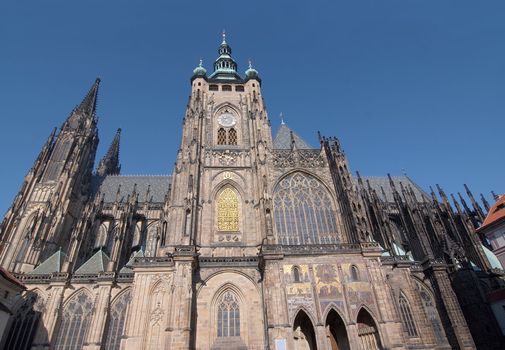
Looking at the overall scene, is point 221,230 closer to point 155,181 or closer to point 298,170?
point 298,170

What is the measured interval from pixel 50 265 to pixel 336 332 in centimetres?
2303

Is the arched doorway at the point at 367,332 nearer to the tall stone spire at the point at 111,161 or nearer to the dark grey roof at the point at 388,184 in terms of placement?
the dark grey roof at the point at 388,184

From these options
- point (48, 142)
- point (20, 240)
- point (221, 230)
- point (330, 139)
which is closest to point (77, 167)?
point (48, 142)

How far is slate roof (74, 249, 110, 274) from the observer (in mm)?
24531

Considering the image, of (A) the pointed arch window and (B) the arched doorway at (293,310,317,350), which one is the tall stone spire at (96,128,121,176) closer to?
(B) the arched doorway at (293,310,317,350)

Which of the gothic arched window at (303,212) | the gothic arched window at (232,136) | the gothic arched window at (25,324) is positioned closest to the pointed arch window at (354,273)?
the gothic arched window at (303,212)

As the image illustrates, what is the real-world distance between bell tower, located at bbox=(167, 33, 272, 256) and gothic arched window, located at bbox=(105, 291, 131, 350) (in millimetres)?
5850

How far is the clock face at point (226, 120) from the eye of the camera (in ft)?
98.8

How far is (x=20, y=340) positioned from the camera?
21547 mm

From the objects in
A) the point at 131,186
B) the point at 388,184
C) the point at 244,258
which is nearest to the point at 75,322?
the point at 244,258

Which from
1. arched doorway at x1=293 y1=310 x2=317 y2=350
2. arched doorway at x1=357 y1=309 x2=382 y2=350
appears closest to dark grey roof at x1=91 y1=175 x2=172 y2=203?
arched doorway at x1=293 y1=310 x2=317 y2=350

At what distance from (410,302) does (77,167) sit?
35.2 m

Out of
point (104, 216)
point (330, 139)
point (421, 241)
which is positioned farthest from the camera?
point (104, 216)

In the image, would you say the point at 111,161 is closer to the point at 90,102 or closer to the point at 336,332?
the point at 90,102
